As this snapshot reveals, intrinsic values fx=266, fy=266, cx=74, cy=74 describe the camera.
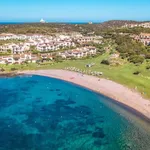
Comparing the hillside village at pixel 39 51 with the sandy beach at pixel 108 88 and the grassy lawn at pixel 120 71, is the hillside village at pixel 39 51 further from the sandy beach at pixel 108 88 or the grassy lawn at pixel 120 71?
the sandy beach at pixel 108 88

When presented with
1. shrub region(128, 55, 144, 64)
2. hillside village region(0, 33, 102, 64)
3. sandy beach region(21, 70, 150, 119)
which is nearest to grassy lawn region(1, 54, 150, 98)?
shrub region(128, 55, 144, 64)

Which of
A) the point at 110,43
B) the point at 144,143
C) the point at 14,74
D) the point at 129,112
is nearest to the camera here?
the point at 144,143

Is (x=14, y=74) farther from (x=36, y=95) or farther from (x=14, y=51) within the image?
(x=14, y=51)

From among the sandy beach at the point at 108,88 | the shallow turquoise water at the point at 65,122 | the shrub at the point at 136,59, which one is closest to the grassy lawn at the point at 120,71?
the shrub at the point at 136,59

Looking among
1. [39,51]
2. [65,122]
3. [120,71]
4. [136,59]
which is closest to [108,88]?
[120,71]

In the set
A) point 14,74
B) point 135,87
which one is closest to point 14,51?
point 14,74

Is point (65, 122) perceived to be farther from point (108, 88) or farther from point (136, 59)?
point (136, 59)

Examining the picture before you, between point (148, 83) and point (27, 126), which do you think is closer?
point (27, 126)

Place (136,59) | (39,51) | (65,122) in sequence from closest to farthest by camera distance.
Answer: (65,122) → (136,59) → (39,51)
